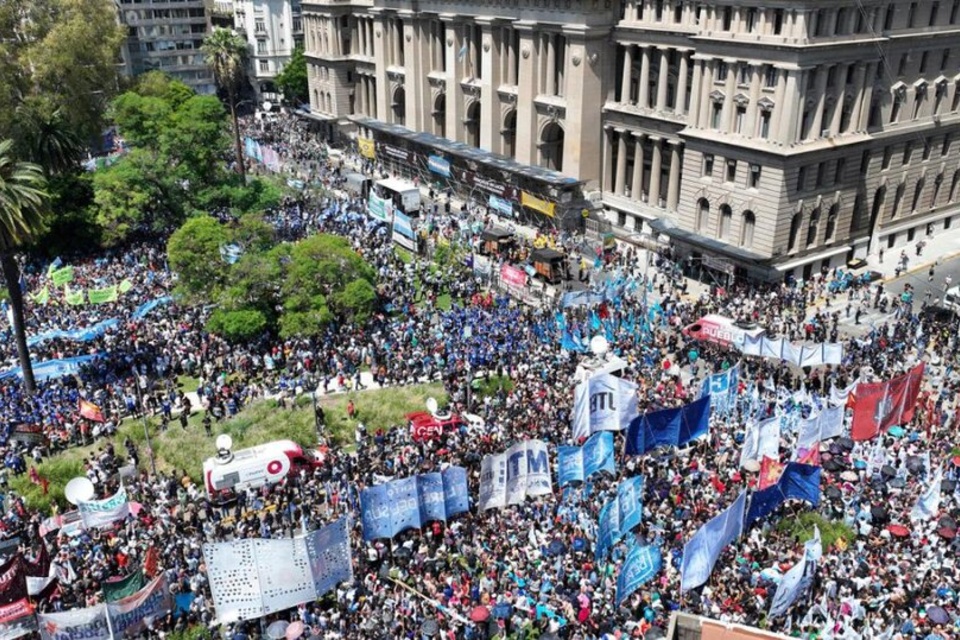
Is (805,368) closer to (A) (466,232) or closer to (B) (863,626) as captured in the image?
(B) (863,626)

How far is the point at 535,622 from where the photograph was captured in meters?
28.2

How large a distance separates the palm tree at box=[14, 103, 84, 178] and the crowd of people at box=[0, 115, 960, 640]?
50.9ft

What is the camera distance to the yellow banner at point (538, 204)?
7088cm

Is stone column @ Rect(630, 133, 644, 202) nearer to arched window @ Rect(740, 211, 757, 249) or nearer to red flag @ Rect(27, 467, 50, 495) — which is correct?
arched window @ Rect(740, 211, 757, 249)

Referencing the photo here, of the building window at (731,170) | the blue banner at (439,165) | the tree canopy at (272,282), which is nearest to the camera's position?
the tree canopy at (272,282)

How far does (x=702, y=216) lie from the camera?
2434 inches

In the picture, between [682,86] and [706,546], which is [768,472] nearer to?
[706,546]

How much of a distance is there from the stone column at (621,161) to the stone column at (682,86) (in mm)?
6470

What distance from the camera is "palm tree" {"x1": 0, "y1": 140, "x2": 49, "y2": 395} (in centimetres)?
4462

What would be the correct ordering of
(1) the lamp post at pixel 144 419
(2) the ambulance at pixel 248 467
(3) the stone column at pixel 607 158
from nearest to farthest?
1. (2) the ambulance at pixel 248 467
2. (1) the lamp post at pixel 144 419
3. (3) the stone column at pixel 607 158

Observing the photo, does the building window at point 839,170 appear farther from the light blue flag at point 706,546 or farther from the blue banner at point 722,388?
the light blue flag at point 706,546

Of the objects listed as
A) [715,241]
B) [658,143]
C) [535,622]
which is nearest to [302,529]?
[535,622]

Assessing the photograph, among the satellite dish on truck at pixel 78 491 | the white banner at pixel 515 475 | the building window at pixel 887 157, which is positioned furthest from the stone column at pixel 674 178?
the satellite dish on truck at pixel 78 491

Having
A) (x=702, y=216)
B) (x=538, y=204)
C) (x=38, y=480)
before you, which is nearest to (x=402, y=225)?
(x=538, y=204)
